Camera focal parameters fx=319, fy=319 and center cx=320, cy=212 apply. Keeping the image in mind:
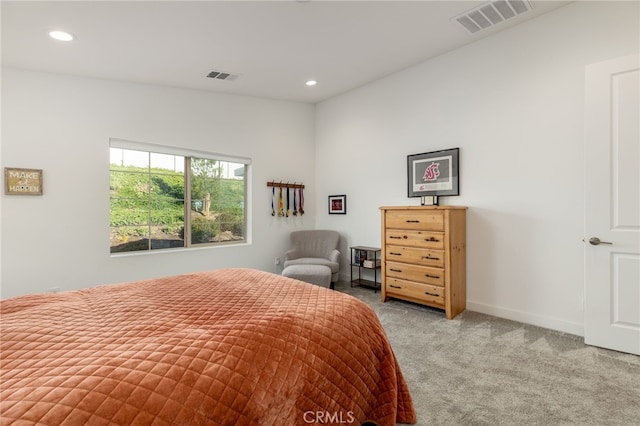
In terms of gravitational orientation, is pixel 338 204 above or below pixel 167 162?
below

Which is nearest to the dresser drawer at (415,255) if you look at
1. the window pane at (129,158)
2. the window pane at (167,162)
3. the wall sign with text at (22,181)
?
the window pane at (167,162)

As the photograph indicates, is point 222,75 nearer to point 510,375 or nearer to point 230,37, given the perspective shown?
point 230,37

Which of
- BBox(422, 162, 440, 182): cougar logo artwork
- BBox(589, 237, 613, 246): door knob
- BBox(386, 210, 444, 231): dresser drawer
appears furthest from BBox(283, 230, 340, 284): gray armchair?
BBox(589, 237, 613, 246): door knob

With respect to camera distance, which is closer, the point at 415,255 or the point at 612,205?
the point at 612,205

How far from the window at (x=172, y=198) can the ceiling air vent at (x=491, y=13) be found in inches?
131

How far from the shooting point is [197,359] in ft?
3.48

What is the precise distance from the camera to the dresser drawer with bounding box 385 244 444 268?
3.37 m

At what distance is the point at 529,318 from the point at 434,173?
5.95 ft

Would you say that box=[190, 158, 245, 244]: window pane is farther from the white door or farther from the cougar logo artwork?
the white door

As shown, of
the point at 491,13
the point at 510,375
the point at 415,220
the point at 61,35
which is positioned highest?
the point at 491,13

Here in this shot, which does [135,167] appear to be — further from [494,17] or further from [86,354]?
[494,17]

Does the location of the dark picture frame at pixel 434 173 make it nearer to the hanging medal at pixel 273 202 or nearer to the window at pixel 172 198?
the hanging medal at pixel 273 202

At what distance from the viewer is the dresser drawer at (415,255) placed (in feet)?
11.1

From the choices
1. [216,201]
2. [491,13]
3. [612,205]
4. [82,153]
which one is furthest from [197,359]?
[216,201]
